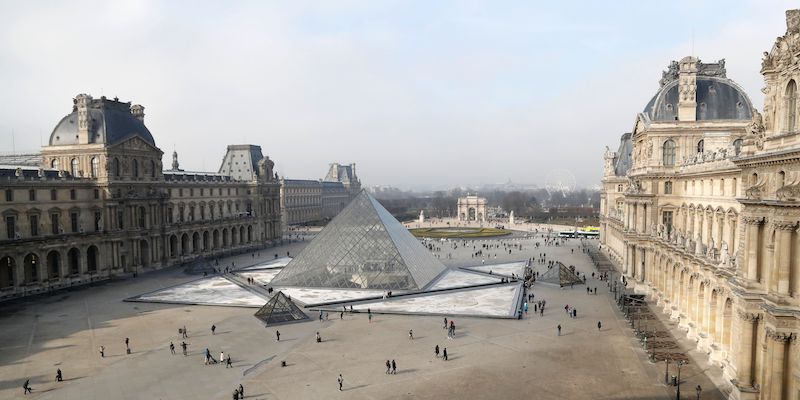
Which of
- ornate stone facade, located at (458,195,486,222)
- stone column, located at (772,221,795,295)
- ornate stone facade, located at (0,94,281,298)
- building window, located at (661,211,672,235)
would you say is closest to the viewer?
stone column, located at (772,221,795,295)

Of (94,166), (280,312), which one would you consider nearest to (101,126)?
(94,166)

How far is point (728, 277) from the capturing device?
75.4 ft

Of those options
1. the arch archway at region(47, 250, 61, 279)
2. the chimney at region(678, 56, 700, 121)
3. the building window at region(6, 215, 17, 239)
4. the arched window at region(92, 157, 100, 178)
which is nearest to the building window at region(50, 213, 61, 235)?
the arch archway at region(47, 250, 61, 279)

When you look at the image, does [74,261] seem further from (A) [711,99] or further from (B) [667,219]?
(A) [711,99]

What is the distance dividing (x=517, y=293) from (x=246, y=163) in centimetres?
5204

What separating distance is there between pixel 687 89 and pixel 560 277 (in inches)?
677

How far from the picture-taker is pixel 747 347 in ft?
62.0

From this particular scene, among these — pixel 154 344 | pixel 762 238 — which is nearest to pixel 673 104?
pixel 762 238

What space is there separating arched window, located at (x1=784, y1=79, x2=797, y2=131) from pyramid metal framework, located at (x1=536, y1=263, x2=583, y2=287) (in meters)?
28.6

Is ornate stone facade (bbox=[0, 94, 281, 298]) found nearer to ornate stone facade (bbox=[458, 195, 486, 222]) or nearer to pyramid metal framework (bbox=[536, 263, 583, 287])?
pyramid metal framework (bbox=[536, 263, 583, 287])

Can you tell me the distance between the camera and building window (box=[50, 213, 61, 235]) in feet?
151

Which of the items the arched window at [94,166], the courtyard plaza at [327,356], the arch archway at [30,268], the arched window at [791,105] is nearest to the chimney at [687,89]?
the courtyard plaza at [327,356]

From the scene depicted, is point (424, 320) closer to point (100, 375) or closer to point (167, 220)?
point (100, 375)

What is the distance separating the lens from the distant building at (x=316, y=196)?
110 meters
